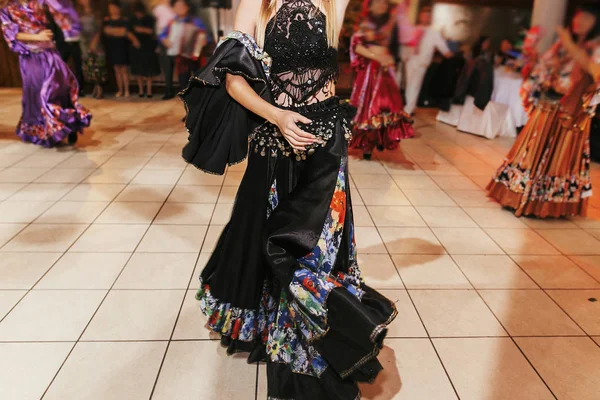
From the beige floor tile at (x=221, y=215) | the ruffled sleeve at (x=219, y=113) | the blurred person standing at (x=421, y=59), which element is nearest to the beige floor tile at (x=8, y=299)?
the beige floor tile at (x=221, y=215)

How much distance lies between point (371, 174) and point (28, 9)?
12.5 ft

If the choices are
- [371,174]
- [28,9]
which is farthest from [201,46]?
[371,174]

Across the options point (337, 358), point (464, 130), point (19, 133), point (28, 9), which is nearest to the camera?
point (337, 358)

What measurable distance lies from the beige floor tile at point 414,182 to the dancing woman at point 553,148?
70cm

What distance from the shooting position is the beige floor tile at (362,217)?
3336mm

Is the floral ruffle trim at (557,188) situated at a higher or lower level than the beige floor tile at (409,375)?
higher

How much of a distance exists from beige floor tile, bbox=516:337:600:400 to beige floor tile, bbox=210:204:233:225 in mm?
2070

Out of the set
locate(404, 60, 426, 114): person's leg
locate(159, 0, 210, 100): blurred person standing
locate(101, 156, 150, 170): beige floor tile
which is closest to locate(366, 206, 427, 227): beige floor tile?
locate(101, 156, 150, 170): beige floor tile

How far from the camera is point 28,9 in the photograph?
4336mm

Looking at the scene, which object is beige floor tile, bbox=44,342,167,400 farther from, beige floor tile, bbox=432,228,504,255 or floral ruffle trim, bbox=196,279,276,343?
beige floor tile, bbox=432,228,504,255

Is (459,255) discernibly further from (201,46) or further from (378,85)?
(201,46)

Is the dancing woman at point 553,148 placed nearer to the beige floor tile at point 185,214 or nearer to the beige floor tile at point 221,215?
the beige floor tile at point 221,215

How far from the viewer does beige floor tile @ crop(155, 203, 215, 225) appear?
3.25 meters

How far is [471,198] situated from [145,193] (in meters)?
2.89
